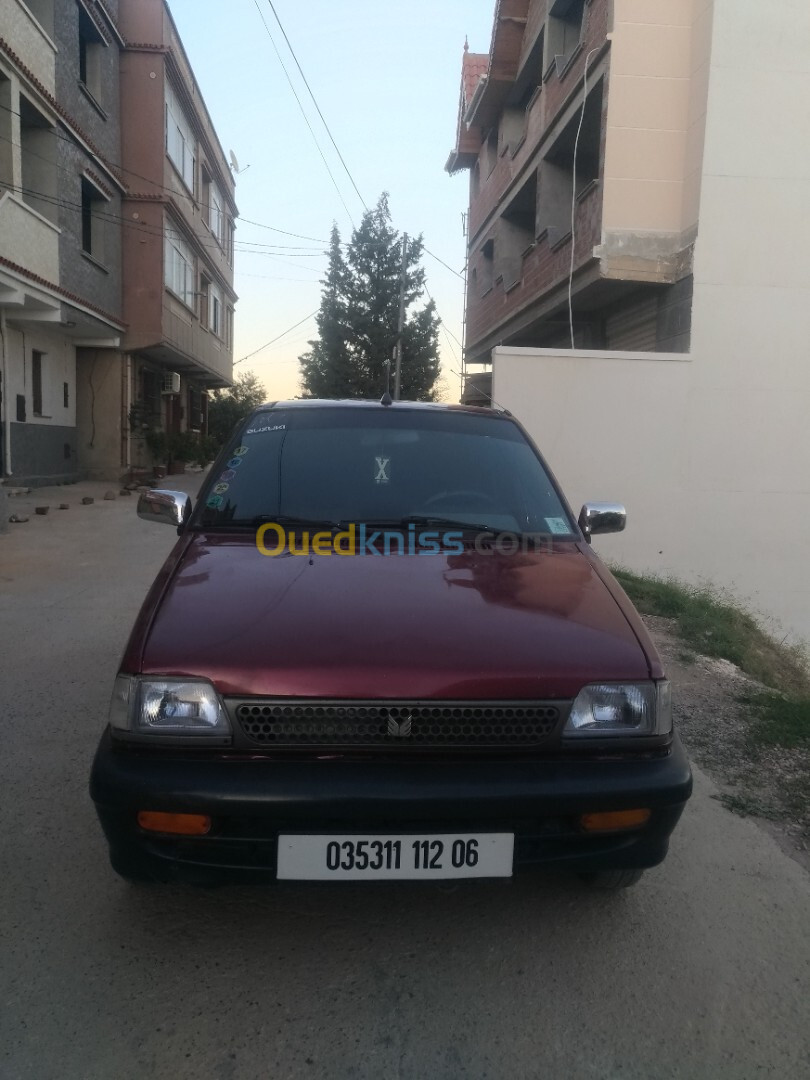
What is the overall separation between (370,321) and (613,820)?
135ft

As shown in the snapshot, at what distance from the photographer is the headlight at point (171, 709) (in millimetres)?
2287

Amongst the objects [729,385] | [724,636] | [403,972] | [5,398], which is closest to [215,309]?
[5,398]

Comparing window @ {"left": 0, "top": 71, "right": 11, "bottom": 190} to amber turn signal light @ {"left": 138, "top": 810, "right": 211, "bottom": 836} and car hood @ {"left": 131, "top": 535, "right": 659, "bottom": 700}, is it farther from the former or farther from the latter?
amber turn signal light @ {"left": 138, "top": 810, "right": 211, "bottom": 836}

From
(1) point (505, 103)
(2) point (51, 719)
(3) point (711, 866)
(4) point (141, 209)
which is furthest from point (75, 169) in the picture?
(3) point (711, 866)

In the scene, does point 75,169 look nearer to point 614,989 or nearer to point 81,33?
point 81,33

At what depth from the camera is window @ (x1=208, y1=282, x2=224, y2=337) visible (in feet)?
88.2

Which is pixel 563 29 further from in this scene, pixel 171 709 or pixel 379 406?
pixel 171 709

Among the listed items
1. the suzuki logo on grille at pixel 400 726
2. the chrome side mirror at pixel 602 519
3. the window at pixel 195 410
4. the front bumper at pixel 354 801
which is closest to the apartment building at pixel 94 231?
the window at pixel 195 410

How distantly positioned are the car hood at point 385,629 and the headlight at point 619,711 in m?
0.04

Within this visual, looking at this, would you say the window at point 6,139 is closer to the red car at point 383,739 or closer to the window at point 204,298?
the window at point 204,298

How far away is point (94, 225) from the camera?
17.0 metres

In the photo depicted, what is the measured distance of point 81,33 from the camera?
15.9 meters

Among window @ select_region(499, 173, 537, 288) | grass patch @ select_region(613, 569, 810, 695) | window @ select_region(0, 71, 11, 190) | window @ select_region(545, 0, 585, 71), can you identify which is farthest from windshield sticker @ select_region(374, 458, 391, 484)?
window @ select_region(499, 173, 537, 288)

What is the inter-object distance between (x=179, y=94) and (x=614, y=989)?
21.6 meters
